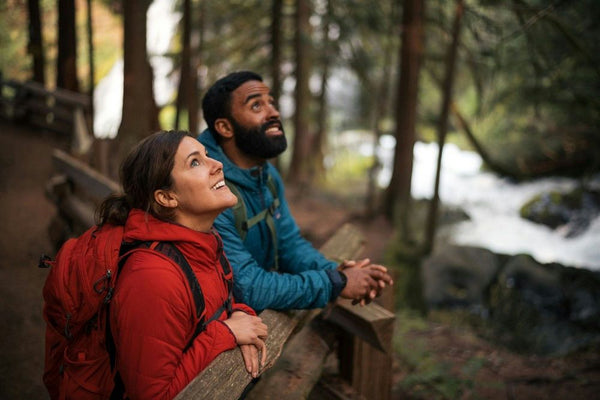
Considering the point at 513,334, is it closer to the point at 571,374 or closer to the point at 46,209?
the point at 571,374

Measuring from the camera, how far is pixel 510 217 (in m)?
13.8

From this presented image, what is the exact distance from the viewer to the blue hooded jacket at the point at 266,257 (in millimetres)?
2363

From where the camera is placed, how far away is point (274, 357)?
2.12 metres

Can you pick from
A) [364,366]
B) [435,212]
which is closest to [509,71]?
[435,212]

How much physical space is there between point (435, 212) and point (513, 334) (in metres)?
2.68

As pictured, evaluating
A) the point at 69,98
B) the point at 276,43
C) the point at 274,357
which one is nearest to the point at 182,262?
the point at 274,357

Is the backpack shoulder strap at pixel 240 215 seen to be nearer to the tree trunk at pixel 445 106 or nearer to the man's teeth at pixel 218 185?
the man's teeth at pixel 218 185

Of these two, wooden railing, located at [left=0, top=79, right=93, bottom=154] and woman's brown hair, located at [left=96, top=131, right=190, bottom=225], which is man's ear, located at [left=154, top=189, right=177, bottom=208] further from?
wooden railing, located at [left=0, top=79, right=93, bottom=154]

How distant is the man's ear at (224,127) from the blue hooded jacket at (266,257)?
70 millimetres

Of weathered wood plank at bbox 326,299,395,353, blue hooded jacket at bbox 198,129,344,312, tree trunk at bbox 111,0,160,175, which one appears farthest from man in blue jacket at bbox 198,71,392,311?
tree trunk at bbox 111,0,160,175

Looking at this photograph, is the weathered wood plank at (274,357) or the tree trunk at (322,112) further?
the tree trunk at (322,112)

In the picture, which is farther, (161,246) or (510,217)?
(510,217)

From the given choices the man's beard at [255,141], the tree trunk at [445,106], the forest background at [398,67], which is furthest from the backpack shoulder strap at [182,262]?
the tree trunk at [445,106]

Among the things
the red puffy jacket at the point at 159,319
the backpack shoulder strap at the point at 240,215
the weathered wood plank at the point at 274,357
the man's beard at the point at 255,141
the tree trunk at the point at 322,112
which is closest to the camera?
the red puffy jacket at the point at 159,319
